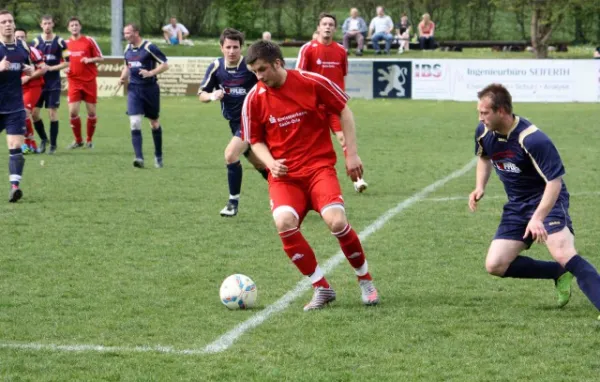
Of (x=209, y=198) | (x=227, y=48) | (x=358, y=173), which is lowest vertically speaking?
(x=209, y=198)

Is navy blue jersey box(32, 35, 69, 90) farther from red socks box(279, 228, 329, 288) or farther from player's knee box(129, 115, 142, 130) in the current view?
red socks box(279, 228, 329, 288)

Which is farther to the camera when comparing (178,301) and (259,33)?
(259,33)

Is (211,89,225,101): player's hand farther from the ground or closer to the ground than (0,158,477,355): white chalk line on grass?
farther from the ground

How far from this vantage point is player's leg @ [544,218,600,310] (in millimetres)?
6207

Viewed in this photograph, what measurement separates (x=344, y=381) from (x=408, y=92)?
80.3 ft

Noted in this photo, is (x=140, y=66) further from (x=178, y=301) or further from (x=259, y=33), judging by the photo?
(x=259, y=33)

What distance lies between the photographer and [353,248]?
6.72 metres

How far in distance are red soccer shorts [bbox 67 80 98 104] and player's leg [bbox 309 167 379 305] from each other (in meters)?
11.6

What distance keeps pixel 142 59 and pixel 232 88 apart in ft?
13.3

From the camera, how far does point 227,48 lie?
11.0 metres

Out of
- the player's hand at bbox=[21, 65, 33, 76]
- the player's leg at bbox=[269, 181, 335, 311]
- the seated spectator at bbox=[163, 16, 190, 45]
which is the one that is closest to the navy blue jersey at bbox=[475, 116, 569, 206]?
the player's leg at bbox=[269, 181, 335, 311]

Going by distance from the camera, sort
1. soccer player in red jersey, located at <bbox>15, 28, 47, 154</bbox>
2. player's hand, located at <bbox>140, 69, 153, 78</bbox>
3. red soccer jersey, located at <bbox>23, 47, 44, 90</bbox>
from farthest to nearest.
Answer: soccer player in red jersey, located at <bbox>15, 28, 47, 154</bbox> → red soccer jersey, located at <bbox>23, 47, 44, 90</bbox> → player's hand, located at <bbox>140, 69, 153, 78</bbox>

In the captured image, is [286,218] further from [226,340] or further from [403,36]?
[403,36]

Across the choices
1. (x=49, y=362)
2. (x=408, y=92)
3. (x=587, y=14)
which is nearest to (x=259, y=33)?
(x=587, y=14)
